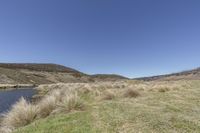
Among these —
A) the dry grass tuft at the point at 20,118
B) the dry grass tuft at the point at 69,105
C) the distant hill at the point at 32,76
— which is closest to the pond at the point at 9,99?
the dry grass tuft at the point at 20,118

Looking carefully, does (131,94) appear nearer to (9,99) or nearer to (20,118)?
(20,118)

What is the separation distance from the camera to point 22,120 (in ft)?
37.2

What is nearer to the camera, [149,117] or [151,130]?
[151,130]

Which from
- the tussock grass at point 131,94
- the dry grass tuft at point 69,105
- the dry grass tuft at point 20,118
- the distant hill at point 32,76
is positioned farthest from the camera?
the distant hill at point 32,76

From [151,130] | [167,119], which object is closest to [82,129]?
[151,130]

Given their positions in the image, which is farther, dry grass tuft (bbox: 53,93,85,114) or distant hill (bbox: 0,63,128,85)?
distant hill (bbox: 0,63,128,85)

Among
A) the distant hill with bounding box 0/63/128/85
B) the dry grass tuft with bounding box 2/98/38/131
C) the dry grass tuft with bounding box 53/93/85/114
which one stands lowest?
the dry grass tuft with bounding box 2/98/38/131

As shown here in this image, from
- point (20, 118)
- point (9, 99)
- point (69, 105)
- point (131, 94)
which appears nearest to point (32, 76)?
point (9, 99)

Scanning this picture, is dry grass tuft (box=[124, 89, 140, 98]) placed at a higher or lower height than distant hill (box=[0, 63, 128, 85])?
lower

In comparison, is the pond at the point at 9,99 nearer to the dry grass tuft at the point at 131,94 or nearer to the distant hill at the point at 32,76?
the dry grass tuft at the point at 131,94

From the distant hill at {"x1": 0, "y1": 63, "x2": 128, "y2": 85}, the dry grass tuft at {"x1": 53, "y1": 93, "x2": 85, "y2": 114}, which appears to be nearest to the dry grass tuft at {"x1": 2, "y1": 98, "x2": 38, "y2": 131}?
the dry grass tuft at {"x1": 53, "y1": 93, "x2": 85, "y2": 114}

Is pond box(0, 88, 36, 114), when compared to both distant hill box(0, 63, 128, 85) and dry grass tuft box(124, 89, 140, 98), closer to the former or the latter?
dry grass tuft box(124, 89, 140, 98)

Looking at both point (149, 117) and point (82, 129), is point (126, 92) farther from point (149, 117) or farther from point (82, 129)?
point (82, 129)

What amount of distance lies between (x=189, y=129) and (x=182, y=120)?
1093 millimetres
